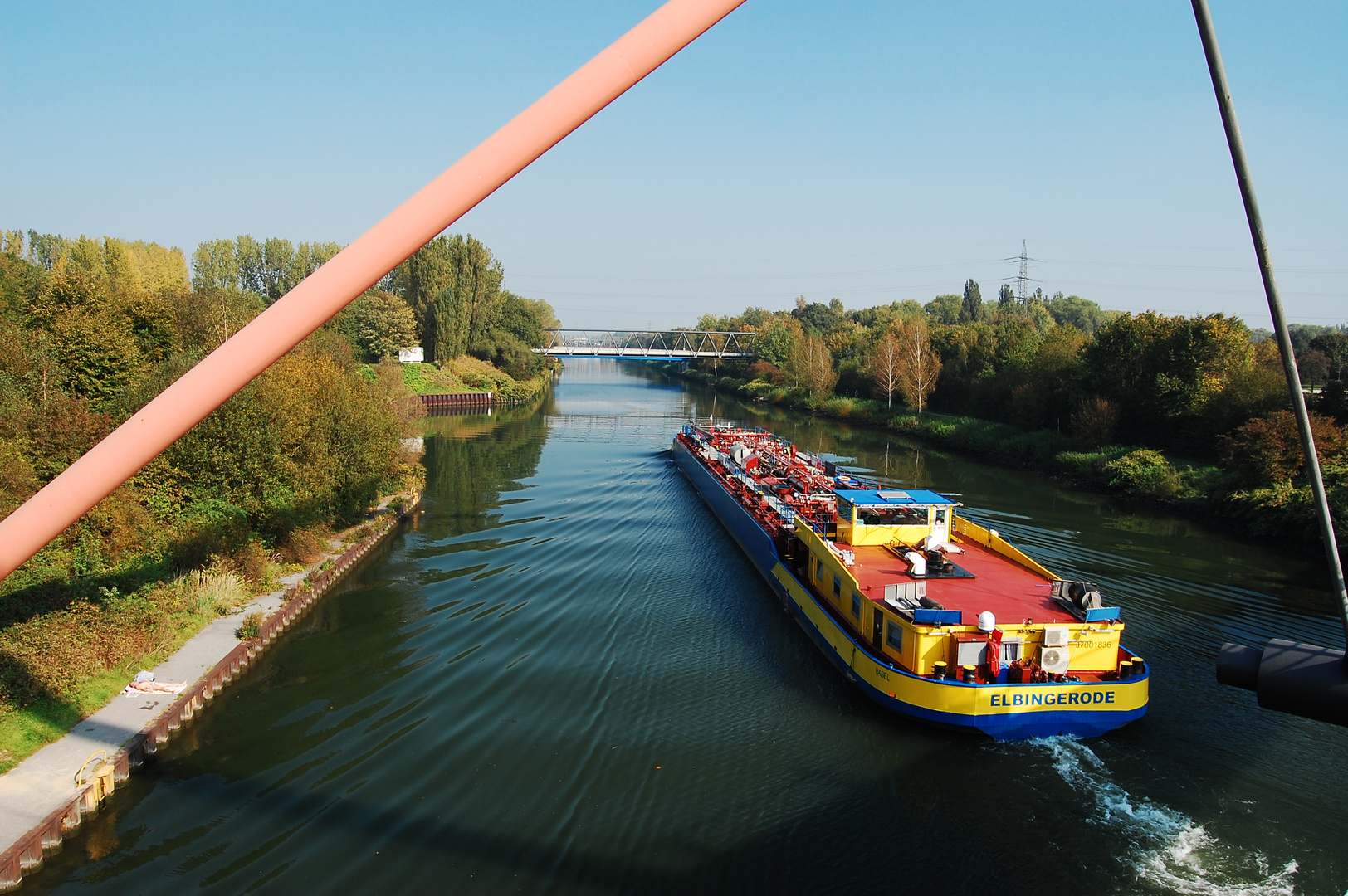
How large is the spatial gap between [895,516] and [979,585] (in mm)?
3307

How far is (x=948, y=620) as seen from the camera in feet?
40.1

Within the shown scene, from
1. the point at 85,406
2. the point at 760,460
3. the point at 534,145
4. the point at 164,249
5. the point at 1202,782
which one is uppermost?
the point at 164,249

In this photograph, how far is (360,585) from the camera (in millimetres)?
19922

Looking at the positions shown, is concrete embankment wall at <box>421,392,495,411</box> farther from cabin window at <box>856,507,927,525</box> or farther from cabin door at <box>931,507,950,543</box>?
cabin door at <box>931,507,950,543</box>

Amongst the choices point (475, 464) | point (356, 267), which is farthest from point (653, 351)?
point (356, 267)

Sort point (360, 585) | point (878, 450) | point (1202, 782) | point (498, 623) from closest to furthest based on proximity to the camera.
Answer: point (1202, 782) < point (498, 623) < point (360, 585) < point (878, 450)

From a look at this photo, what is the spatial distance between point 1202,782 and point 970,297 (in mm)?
110650

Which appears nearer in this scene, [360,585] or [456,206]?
[456,206]

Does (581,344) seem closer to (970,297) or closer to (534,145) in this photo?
(970,297)

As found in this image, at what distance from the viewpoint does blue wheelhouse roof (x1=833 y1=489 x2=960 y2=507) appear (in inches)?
699

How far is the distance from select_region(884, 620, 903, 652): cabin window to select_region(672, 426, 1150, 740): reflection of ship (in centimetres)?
3

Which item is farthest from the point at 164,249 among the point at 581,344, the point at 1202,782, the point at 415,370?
the point at 1202,782

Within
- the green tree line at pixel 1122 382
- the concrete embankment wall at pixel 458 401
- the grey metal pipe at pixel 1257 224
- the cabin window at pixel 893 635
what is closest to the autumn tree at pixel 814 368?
the green tree line at pixel 1122 382

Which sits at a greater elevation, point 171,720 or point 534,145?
point 534,145
